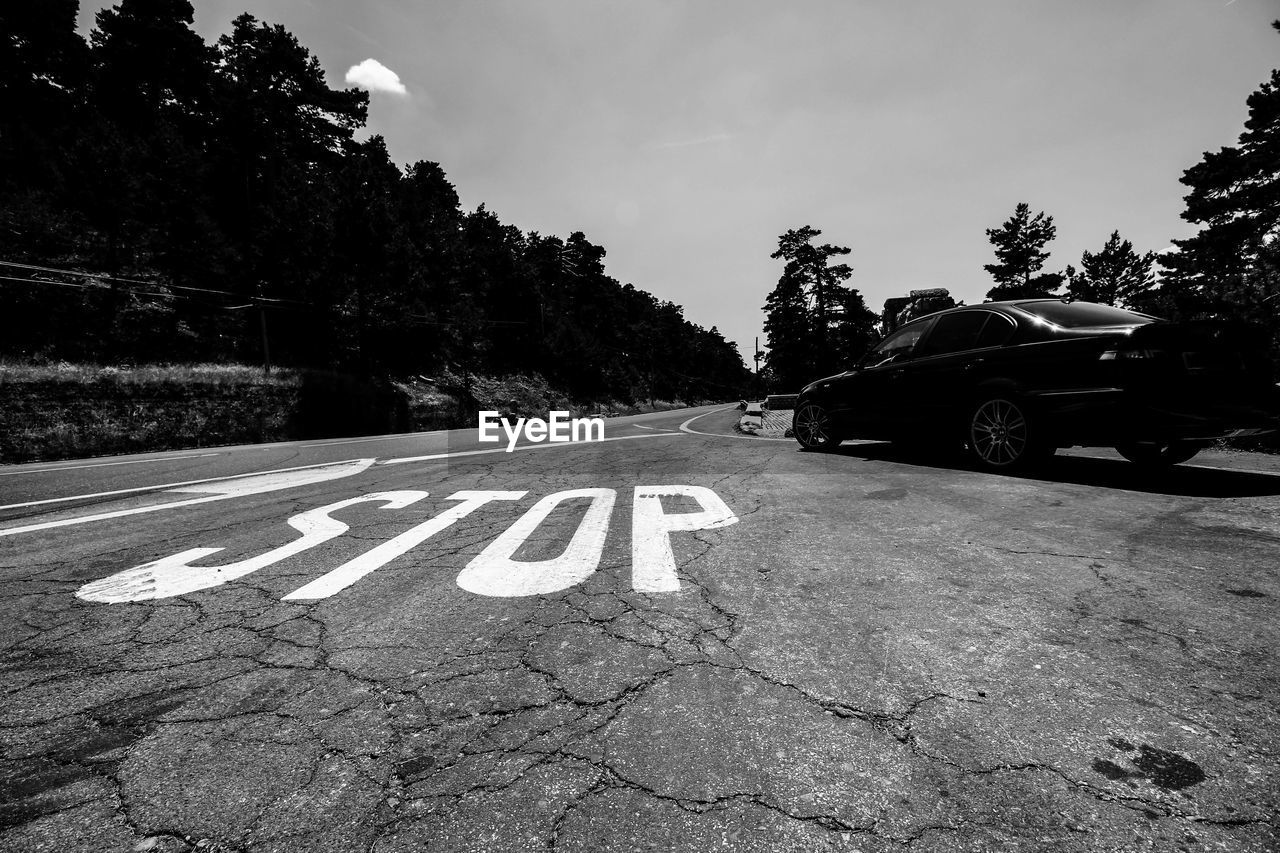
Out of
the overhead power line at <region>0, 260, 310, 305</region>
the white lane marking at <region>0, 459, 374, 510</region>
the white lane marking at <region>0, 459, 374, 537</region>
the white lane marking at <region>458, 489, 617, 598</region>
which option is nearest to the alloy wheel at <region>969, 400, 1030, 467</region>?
the white lane marking at <region>458, 489, 617, 598</region>

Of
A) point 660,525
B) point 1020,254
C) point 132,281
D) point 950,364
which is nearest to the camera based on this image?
point 660,525

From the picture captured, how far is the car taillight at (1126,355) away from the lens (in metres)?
3.99

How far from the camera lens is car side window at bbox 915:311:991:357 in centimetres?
541

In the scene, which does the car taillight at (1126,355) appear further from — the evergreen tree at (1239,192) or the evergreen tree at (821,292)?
the evergreen tree at (821,292)

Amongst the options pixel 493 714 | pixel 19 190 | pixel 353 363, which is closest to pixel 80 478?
pixel 493 714

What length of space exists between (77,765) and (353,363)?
27045 mm

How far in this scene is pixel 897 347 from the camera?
6.36m

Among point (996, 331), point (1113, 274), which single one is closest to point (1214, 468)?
point (996, 331)

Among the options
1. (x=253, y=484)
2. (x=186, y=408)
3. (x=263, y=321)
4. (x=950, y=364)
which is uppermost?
Result: (x=263, y=321)

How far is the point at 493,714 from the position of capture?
1441 millimetres

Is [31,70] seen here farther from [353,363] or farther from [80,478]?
[80,478]

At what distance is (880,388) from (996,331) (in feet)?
4.77

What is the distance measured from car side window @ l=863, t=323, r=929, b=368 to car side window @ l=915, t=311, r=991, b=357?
0.52 feet

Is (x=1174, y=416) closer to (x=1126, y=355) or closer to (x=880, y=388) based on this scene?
(x=1126, y=355)
